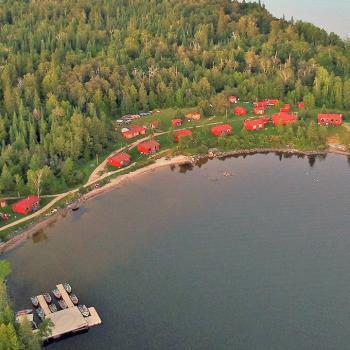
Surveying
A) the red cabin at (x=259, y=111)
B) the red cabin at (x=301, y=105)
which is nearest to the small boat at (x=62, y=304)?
the red cabin at (x=259, y=111)

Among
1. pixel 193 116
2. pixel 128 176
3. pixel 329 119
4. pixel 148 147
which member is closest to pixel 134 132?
pixel 148 147

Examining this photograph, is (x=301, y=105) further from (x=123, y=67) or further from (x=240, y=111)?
(x=123, y=67)

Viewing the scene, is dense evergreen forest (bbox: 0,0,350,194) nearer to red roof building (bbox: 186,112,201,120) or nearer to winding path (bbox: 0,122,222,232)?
winding path (bbox: 0,122,222,232)

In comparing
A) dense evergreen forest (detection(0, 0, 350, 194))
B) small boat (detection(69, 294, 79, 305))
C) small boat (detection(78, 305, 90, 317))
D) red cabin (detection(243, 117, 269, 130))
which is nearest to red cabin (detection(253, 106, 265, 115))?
red cabin (detection(243, 117, 269, 130))

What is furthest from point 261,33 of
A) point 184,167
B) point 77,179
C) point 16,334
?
point 16,334

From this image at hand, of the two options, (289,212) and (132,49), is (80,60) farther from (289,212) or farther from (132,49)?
(289,212)

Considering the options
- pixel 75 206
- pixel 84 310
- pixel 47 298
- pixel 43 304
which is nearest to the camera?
pixel 84 310
